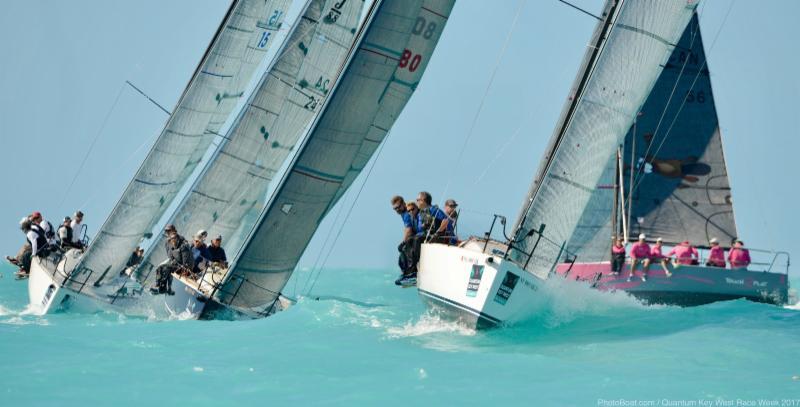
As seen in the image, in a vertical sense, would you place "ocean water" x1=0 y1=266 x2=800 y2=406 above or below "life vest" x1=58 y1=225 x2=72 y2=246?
above

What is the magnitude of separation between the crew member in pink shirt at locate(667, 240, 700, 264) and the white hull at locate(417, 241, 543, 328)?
8332 mm

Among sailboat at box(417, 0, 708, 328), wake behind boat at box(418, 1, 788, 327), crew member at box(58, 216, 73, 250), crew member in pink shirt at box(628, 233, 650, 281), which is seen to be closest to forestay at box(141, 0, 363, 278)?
crew member at box(58, 216, 73, 250)

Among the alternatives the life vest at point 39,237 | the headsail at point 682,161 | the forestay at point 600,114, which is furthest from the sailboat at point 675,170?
the life vest at point 39,237

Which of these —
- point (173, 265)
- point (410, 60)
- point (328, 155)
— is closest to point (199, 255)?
point (173, 265)

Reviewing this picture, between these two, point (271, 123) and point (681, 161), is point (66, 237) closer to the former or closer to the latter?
point (271, 123)

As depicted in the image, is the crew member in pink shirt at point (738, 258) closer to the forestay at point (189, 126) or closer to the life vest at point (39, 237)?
the forestay at point (189, 126)

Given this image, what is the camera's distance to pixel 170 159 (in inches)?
733

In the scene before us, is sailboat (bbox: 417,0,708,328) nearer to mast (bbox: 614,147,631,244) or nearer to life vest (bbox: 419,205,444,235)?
life vest (bbox: 419,205,444,235)

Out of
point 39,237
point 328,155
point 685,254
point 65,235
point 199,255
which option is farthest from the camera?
point 685,254

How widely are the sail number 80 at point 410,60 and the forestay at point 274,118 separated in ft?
10.3

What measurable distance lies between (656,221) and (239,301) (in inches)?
469

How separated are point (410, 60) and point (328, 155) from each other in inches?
82.6

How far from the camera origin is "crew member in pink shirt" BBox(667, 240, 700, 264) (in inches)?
848

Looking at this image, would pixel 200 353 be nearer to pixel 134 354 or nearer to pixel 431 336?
pixel 134 354
